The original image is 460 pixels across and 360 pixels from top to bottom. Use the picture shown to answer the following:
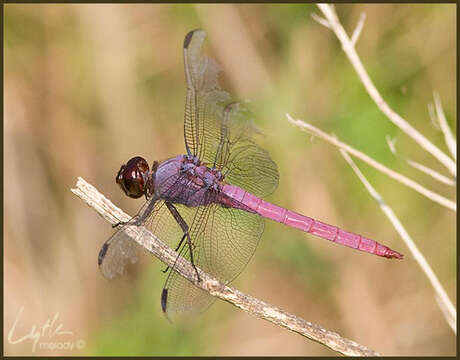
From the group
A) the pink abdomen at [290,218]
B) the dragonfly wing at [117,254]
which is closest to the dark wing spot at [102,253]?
the dragonfly wing at [117,254]

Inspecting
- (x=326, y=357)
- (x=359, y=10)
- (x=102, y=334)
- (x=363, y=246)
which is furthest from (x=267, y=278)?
(x=359, y=10)

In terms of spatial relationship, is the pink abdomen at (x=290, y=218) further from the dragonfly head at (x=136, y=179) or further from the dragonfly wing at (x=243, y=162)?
the dragonfly head at (x=136, y=179)

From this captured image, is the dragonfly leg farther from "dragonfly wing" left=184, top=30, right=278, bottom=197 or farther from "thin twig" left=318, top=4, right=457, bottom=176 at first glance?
"thin twig" left=318, top=4, right=457, bottom=176

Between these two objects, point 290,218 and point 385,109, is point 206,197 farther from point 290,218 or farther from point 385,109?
point 385,109

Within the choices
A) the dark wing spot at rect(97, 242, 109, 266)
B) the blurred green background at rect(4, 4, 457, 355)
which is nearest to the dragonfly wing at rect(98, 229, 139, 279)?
the dark wing spot at rect(97, 242, 109, 266)

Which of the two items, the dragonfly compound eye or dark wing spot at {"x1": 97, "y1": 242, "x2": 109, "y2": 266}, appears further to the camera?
the dragonfly compound eye

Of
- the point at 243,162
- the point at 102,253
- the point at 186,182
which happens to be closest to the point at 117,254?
the point at 102,253
